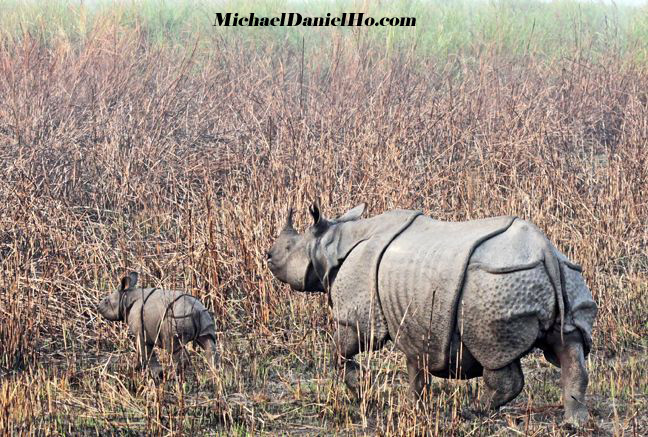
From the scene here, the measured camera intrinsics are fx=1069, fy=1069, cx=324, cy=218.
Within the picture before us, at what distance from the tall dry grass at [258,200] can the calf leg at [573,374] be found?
97mm

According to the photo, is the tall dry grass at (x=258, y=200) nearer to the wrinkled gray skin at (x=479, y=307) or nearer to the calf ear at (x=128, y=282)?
the wrinkled gray skin at (x=479, y=307)

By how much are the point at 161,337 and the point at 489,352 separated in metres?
1.86

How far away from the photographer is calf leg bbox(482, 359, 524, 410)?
4699 mm

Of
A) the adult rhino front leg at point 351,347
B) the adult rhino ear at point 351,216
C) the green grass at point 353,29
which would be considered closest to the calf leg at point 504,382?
the adult rhino front leg at point 351,347

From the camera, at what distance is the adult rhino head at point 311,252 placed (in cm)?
530

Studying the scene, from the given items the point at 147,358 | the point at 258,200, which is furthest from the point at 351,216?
the point at 258,200

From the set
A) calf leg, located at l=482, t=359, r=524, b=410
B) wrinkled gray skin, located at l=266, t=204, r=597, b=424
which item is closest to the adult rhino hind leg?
wrinkled gray skin, located at l=266, t=204, r=597, b=424

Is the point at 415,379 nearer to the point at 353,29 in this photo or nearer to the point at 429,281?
the point at 429,281

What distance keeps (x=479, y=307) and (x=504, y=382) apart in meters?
0.37

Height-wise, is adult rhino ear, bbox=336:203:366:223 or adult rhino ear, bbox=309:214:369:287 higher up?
adult rhino ear, bbox=336:203:366:223

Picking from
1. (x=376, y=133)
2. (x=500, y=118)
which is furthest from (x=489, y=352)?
(x=500, y=118)

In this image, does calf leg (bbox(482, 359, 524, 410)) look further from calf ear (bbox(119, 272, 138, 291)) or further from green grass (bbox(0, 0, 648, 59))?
green grass (bbox(0, 0, 648, 59))

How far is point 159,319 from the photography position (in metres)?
5.60

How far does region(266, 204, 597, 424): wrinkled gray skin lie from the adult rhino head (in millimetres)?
60
